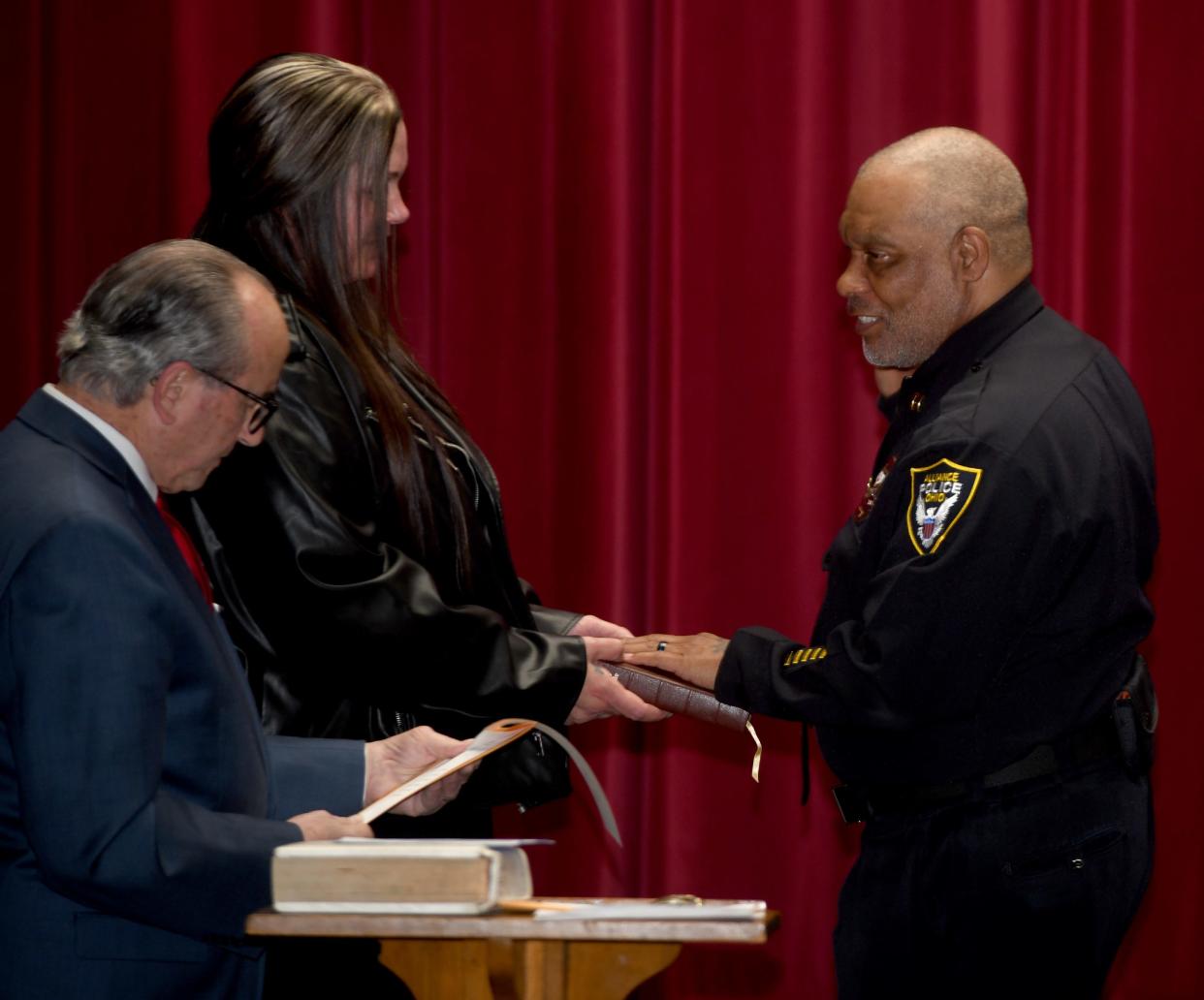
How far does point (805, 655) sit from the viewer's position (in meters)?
2.36

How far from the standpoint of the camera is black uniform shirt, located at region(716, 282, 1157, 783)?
2.16m

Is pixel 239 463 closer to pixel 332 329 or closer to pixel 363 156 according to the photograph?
pixel 332 329

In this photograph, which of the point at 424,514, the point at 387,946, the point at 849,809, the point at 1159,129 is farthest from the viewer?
the point at 1159,129

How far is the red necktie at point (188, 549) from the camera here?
178cm

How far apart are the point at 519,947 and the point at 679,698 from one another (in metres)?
0.97

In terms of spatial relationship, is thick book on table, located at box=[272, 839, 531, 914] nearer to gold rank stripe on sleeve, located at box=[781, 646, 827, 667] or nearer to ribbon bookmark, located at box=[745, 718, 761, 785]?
ribbon bookmark, located at box=[745, 718, 761, 785]

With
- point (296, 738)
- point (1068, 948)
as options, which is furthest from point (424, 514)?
point (1068, 948)

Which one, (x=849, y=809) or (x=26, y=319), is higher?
(x=26, y=319)

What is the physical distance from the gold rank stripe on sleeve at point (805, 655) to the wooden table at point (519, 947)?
2.58 feet

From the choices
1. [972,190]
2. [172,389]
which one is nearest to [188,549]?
[172,389]

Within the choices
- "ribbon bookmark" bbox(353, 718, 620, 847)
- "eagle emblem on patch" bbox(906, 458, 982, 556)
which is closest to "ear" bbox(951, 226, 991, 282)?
"eagle emblem on patch" bbox(906, 458, 982, 556)

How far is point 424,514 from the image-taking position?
2160mm

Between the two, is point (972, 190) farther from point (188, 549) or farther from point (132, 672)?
point (132, 672)

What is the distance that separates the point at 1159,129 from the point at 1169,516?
88 centimetres
